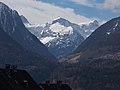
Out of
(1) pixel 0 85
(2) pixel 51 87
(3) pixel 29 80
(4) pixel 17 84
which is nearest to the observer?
(1) pixel 0 85

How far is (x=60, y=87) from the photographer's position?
130 m

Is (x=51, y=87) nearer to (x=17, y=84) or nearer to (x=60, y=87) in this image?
(x=60, y=87)

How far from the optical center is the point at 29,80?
117250 mm

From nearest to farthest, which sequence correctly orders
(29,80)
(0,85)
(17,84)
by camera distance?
(0,85) < (17,84) < (29,80)

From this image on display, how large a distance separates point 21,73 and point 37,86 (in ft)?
18.8

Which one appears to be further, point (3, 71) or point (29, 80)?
point (29, 80)

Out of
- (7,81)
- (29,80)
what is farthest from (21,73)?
(7,81)

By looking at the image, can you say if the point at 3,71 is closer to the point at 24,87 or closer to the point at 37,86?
the point at 24,87

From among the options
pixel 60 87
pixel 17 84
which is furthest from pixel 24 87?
pixel 60 87

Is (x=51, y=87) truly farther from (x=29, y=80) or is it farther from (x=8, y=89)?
(x=8, y=89)

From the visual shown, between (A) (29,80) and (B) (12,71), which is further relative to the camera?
(A) (29,80)

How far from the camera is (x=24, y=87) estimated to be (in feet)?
362

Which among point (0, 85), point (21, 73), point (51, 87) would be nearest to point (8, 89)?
point (0, 85)

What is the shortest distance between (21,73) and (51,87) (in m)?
13.3
